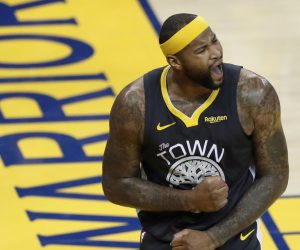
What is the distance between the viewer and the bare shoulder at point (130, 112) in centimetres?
405

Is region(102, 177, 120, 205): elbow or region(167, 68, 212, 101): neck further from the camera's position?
region(102, 177, 120, 205): elbow

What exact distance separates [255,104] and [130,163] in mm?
576

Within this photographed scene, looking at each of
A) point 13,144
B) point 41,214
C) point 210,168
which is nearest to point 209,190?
point 210,168

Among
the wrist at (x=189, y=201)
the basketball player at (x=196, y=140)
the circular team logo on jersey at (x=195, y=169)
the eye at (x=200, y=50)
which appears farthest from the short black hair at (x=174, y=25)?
the wrist at (x=189, y=201)

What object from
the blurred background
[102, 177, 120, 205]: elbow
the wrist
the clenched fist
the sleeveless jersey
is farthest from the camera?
the blurred background

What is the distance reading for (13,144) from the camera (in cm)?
695

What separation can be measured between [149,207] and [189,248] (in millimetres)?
269

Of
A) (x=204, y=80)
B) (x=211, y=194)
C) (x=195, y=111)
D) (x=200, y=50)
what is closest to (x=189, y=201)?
(x=211, y=194)

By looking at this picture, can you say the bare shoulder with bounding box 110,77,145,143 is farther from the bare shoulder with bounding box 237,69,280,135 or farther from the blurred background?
the blurred background

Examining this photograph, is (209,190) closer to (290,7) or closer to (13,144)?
(13,144)

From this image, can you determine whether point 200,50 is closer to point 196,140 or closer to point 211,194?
point 196,140

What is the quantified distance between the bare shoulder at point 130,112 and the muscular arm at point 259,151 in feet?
1.32

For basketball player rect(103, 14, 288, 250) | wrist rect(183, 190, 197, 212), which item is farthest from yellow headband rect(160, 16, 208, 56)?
wrist rect(183, 190, 197, 212)

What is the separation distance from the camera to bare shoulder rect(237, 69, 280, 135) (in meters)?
4.00
